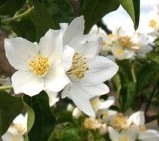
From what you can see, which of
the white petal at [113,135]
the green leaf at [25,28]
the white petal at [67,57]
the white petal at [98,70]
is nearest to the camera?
the white petal at [67,57]

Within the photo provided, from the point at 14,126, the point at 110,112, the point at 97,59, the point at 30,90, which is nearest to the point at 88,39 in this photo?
the point at 97,59

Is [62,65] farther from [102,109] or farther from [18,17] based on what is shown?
[102,109]

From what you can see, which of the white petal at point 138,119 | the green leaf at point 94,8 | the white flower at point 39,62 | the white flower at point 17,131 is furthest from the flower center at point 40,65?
the white petal at point 138,119

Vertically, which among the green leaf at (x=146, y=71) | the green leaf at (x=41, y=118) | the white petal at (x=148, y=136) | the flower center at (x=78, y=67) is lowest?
the white petal at (x=148, y=136)

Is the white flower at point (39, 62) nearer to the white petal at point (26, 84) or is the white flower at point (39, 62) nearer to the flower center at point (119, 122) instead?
the white petal at point (26, 84)

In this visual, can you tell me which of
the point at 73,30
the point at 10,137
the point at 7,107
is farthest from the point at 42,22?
the point at 10,137

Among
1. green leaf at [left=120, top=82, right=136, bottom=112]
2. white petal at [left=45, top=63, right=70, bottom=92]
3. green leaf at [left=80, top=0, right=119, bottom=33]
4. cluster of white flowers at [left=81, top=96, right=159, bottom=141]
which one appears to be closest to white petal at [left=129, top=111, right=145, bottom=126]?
cluster of white flowers at [left=81, top=96, right=159, bottom=141]

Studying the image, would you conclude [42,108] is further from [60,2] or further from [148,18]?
[148,18]
